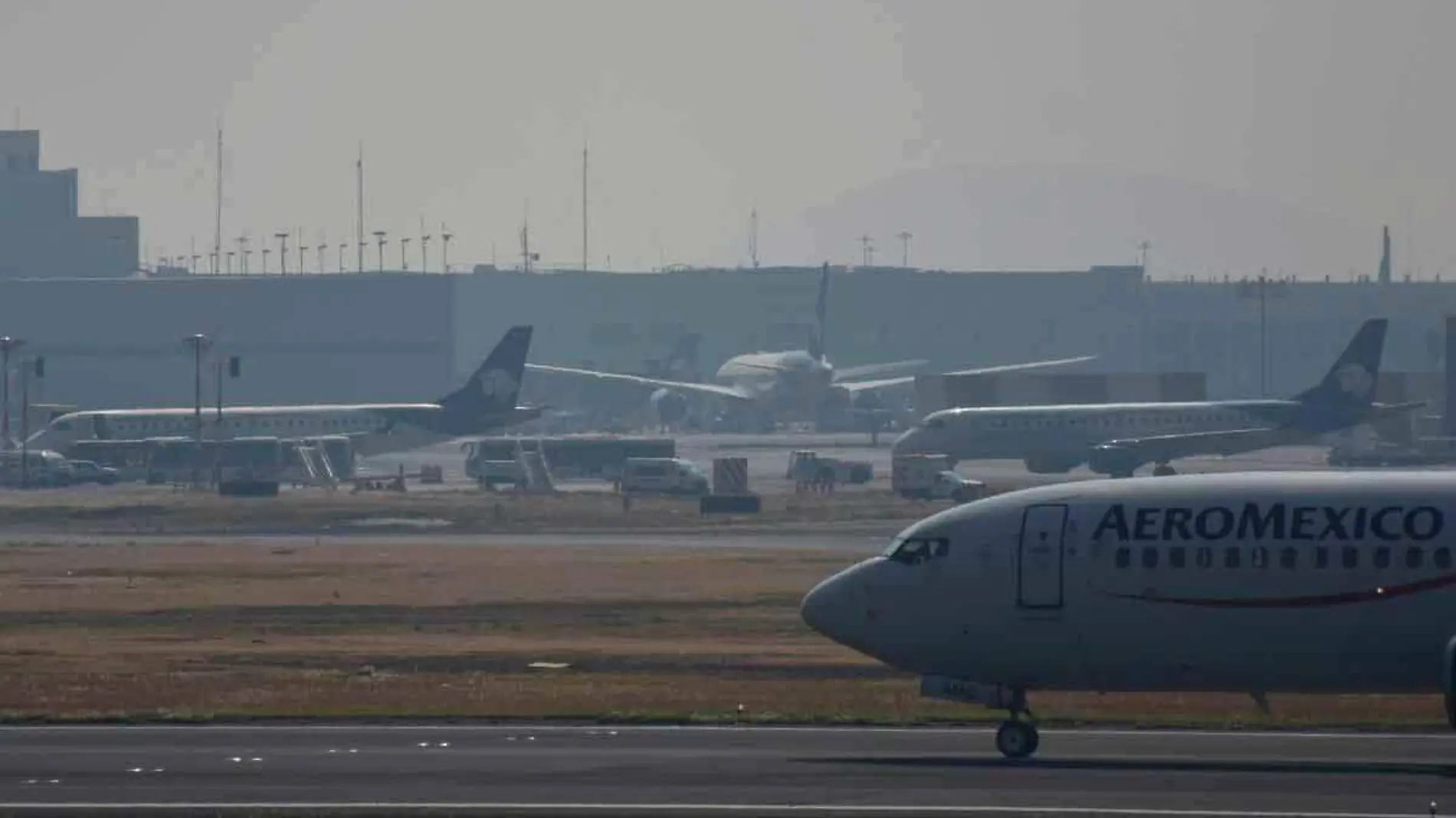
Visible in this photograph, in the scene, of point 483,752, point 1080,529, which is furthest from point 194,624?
point 1080,529

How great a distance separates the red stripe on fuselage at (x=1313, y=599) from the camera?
37562mm

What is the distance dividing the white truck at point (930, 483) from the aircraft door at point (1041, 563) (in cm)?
8639

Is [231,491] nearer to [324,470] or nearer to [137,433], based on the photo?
[324,470]

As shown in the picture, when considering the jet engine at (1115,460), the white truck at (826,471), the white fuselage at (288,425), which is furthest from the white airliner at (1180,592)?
the white fuselage at (288,425)

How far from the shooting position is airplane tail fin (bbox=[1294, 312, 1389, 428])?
14825 centimetres

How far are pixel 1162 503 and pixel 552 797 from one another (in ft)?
32.2

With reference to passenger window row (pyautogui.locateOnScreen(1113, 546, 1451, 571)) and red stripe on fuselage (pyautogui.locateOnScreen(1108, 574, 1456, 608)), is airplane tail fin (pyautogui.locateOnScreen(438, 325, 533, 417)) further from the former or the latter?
red stripe on fuselage (pyautogui.locateOnScreen(1108, 574, 1456, 608))

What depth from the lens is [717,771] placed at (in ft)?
124

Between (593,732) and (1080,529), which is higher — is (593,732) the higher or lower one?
the lower one

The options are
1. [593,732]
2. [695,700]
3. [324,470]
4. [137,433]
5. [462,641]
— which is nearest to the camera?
[593,732]

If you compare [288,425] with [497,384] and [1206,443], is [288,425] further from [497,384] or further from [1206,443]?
[1206,443]

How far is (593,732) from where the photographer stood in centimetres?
4309

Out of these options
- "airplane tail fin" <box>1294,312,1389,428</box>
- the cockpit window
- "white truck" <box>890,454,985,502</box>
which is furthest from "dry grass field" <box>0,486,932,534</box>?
the cockpit window

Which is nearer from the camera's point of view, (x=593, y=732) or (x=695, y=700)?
(x=593, y=732)
